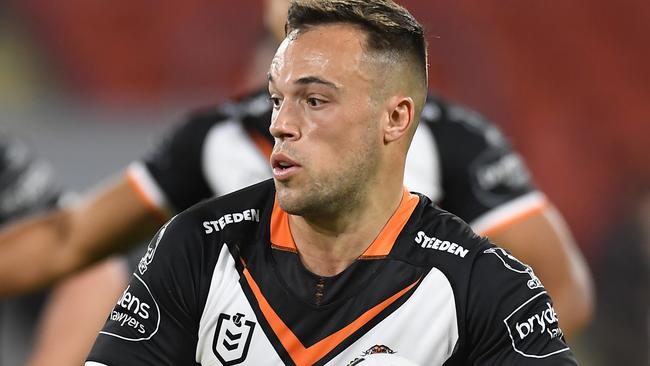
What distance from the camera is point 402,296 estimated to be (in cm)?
256

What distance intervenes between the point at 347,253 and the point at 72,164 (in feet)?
11.5

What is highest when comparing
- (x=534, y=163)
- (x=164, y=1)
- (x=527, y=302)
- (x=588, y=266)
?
(x=164, y=1)

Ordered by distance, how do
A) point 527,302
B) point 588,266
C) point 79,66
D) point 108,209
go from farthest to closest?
point 79,66, point 588,266, point 108,209, point 527,302

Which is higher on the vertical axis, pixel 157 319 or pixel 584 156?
pixel 157 319

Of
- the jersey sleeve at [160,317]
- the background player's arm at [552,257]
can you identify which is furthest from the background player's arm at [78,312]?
the jersey sleeve at [160,317]

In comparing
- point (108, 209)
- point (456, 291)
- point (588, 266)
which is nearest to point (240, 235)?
point (456, 291)

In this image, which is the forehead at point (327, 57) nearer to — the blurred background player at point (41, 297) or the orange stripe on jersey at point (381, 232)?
the orange stripe on jersey at point (381, 232)

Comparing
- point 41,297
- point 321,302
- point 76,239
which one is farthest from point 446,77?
point 321,302

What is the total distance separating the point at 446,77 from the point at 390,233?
339 cm

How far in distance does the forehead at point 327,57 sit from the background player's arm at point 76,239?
151 cm

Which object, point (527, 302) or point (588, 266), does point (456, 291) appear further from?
point (588, 266)

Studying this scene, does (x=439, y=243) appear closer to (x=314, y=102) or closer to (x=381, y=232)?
(x=381, y=232)

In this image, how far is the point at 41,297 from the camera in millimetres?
5309

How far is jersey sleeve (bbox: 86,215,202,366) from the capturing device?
2.56 m
